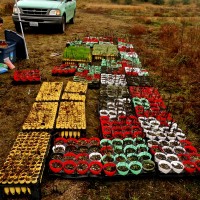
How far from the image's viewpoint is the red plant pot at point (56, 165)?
3496mm

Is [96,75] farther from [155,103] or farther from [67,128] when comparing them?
[67,128]

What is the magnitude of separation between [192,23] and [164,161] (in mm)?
14507

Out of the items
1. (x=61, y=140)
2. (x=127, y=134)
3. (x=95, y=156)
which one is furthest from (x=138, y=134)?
(x=61, y=140)

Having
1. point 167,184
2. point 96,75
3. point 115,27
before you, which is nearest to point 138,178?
point 167,184

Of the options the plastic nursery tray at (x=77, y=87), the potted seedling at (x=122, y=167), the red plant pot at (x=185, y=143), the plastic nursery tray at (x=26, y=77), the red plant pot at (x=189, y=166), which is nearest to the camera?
the potted seedling at (x=122, y=167)

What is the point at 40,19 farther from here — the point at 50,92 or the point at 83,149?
the point at 83,149

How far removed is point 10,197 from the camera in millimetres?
3215

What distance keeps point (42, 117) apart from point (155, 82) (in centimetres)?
366

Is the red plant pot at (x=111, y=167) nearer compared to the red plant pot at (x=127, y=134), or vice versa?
the red plant pot at (x=111, y=167)

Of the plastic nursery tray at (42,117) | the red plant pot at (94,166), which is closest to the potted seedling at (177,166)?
the red plant pot at (94,166)

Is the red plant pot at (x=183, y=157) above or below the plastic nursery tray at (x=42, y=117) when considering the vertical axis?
below

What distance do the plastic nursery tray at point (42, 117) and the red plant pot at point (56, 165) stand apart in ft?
2.52

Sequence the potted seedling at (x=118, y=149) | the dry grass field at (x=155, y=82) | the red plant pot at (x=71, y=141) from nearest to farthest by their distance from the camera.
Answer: the dry grass field at (x=155, y=82) → the potted seedling at (x=118, y=149) → the red plant pot at (x=71, y=141)

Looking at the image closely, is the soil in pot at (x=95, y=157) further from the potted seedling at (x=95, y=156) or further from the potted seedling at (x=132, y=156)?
the potted seedling at (x=132, y=156)
